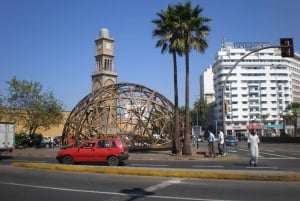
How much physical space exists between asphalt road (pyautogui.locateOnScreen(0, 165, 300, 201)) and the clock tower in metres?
73.1

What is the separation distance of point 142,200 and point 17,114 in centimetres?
4435

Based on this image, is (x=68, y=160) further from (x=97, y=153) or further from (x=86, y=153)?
(x=97, y=153)

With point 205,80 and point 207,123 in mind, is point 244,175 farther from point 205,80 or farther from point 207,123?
point 205,80

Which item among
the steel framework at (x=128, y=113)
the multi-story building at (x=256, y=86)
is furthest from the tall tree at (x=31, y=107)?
the multi-story building at (x=256, y=86)

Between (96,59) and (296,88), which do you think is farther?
(296,88)

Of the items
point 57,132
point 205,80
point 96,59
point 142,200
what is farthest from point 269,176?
point 205,80

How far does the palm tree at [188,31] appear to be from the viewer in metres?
29.2

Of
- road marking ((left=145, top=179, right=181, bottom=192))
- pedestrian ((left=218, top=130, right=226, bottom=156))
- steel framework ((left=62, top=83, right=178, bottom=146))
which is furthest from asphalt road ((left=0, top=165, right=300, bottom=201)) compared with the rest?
steel framework ((left=62, top=83, right=178, bottom=146))

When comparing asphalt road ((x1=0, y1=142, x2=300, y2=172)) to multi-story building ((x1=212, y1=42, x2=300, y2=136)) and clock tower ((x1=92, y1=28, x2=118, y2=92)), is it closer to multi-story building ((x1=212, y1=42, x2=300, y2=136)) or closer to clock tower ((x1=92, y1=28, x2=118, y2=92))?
clock tower ((x1=92, y1=28, x2=118, y2=92))

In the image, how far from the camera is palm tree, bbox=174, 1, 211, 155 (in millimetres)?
29156

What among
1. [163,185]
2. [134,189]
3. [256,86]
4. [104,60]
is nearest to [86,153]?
[163,185]

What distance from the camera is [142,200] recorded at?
33.6 feet

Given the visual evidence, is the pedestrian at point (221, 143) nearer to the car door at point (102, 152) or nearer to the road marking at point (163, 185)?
the car door at point (102, 152)

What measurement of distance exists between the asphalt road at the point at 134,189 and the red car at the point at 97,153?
610 cm
